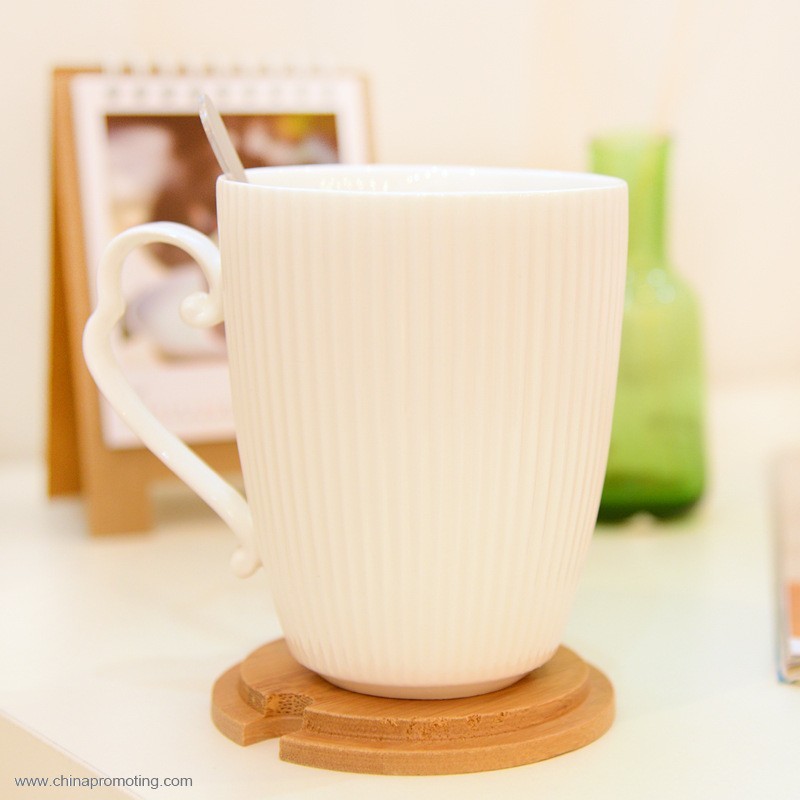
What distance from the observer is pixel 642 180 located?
738 mm

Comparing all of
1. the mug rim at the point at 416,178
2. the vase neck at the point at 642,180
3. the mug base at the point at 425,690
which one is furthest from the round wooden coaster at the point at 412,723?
the vase neck at the point at 642,180

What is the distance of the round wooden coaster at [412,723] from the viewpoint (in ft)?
1.41

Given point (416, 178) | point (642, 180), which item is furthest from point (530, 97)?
point (416, 178)

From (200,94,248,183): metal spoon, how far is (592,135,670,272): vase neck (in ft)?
1.12

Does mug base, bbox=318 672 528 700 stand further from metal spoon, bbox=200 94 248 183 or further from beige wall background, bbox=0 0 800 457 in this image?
beige wall background, bbox=0 0 800 457

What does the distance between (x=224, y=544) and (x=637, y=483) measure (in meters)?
0.26

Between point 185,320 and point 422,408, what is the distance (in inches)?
4.6

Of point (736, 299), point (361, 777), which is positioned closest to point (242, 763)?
point (361, 777)

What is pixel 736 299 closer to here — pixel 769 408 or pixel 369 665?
pixel 769 408

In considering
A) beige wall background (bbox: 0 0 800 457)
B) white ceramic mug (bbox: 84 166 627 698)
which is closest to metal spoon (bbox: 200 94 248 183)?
white ceramic mug (bbox: 84 166 627 698)

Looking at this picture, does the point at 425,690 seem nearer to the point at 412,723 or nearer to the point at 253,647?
the point at 412,723

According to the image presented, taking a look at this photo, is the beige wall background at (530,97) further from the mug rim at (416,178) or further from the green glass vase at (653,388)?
the mug rim at (416,178)

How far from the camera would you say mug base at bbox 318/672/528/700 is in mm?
454

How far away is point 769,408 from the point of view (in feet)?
3.37
